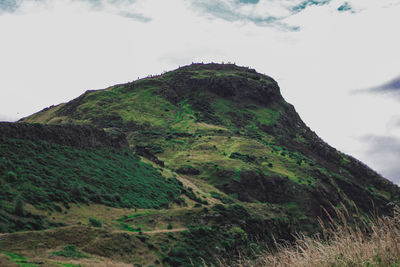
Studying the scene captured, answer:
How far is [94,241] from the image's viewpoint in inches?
893

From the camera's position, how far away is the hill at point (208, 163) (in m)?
34.2

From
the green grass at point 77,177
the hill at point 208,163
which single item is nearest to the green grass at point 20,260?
the hill at point 208,163

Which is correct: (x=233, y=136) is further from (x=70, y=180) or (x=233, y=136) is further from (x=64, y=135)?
(x=70, y=180)

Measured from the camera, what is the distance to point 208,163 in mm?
74312

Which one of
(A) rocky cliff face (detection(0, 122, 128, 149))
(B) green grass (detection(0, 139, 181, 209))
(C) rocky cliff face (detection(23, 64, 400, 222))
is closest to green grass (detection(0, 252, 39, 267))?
(B) green grass (detection(0, 139, 181, 209))

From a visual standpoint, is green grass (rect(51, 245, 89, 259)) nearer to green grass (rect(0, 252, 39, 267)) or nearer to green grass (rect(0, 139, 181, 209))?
green grass (rect(0, 252, 39, 267))

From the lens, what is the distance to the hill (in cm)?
3425

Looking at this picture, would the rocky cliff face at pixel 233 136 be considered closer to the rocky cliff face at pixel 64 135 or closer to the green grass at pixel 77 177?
the rocky cliff face at pixel 64 135

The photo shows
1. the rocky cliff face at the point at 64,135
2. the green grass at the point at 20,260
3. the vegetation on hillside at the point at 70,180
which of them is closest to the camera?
the green grass at the point at 20,260

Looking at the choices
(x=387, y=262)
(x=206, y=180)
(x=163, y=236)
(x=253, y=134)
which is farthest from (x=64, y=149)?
(x=253, y=134)

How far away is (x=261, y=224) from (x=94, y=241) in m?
24.3

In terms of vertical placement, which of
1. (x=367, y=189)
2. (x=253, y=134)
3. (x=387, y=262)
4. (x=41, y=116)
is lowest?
(x=367, y=189)

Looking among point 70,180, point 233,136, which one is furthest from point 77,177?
point 233,136

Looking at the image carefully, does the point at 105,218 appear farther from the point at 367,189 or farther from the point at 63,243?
the point at 367,189
